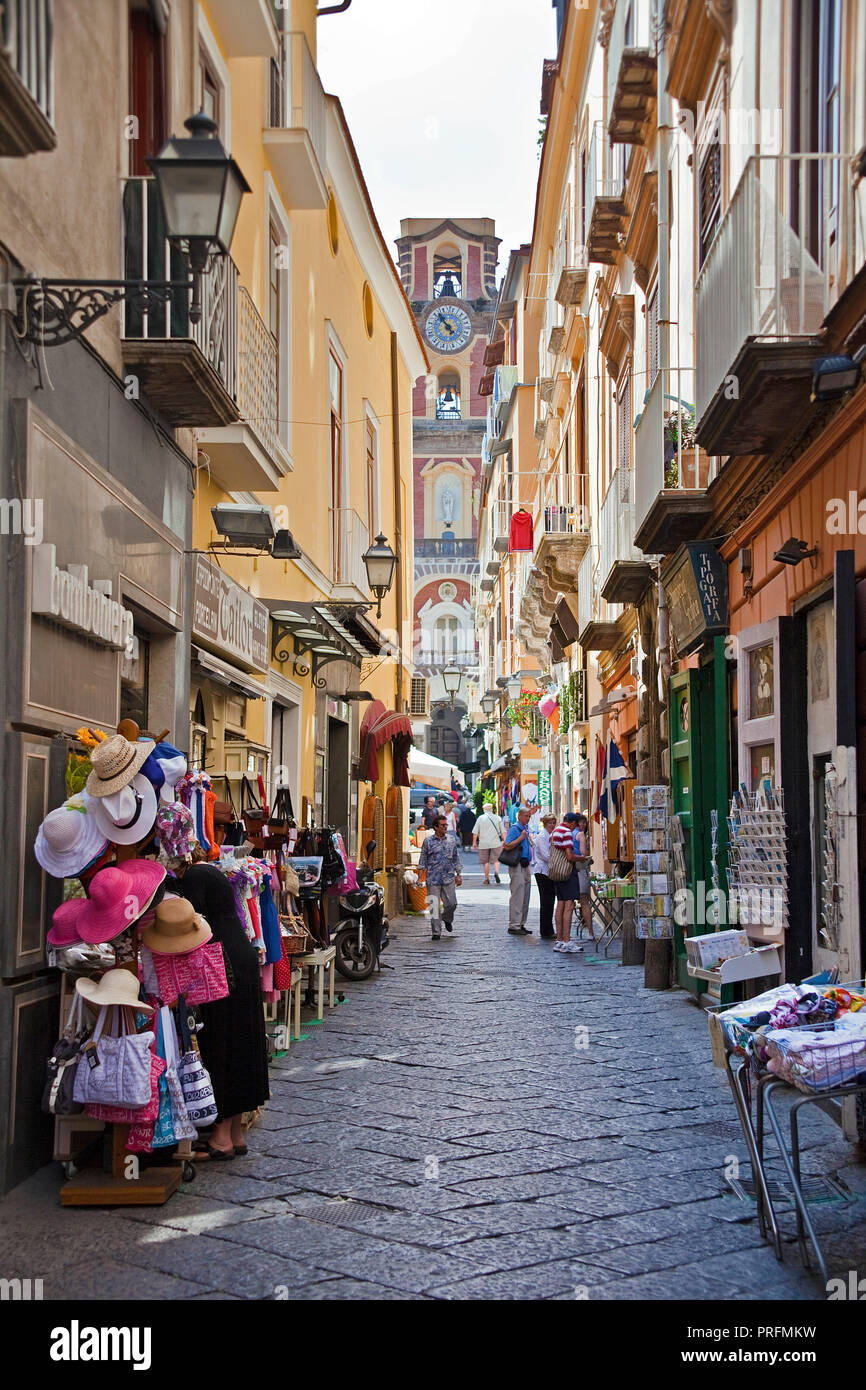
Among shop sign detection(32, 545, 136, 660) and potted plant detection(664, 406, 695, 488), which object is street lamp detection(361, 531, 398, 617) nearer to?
potted plant detection(664, 406, 695, 488)

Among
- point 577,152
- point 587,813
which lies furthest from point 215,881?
point 577,152

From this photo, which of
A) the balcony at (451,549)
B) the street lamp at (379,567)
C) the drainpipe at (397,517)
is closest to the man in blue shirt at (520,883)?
the street lamp at (379,567)

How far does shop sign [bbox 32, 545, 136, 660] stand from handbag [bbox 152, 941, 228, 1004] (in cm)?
153

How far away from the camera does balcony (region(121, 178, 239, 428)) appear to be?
7809mm

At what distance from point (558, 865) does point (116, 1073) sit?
10.8 m

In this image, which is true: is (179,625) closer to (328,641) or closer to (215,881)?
(215,881)

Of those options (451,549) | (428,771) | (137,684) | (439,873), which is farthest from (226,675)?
(451,549)

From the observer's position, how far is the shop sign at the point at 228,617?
9969mm

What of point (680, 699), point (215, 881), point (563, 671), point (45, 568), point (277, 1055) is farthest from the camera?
→ point (563, 671)

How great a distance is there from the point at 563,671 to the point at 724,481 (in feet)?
61.6

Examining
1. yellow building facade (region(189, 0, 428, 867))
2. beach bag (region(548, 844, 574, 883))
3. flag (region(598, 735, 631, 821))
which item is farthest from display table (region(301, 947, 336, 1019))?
flag (region(598, 735, 631, 821))

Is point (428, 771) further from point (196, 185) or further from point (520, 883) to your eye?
point (196, 185)

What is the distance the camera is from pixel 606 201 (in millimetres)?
15188

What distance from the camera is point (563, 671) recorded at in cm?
2873
